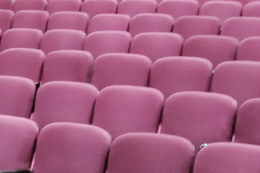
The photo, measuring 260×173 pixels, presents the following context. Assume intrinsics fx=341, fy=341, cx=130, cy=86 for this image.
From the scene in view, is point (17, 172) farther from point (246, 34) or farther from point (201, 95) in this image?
point (246, 34)

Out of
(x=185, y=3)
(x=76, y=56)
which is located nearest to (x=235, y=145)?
(x=76, y=56)

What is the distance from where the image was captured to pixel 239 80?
1.42 feet

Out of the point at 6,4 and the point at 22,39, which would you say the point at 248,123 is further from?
the point at 6,4

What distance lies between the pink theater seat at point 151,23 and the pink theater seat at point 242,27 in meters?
0.10

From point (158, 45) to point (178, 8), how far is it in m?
0.18

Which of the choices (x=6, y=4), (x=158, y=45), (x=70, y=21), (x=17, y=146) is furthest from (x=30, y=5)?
(x=17, y=146)

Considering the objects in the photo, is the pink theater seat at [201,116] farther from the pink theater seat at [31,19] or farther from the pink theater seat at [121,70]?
the pink theater seat at [31,19]

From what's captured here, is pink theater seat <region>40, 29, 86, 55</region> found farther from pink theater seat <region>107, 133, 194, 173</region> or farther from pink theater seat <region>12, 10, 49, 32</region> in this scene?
pink theater seat <region>107, 133, 194, 173</region>

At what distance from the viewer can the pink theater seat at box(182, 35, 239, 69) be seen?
51cm

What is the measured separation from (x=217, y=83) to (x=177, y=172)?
163 mm

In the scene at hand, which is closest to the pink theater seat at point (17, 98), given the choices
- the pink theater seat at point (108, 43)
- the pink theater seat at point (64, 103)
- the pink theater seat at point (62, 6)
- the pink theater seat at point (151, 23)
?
the pink theater seat at point (64, 103)

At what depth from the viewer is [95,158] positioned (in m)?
0.36

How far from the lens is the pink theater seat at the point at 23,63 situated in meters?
0.57

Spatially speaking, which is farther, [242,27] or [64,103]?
[242,27]
